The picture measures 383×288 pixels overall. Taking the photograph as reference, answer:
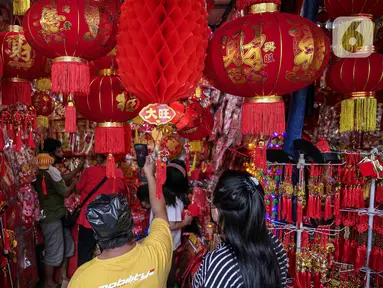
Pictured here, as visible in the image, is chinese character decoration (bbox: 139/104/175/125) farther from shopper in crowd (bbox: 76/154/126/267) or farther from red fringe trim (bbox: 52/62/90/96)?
shopper in crowd (bbox: 76/154/126/267)

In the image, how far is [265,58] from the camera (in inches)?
51.3

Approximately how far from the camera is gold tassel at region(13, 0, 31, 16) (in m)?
2.08

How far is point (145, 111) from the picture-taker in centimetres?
143

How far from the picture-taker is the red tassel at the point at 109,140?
196 centimetres

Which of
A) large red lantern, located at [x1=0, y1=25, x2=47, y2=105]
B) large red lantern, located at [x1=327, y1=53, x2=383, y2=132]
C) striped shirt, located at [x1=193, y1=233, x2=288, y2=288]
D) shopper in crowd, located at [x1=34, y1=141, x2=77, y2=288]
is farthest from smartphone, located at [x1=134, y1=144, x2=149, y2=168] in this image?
shopper in crowd, located at [x1=34, y1=141, x2=77, y2=288]

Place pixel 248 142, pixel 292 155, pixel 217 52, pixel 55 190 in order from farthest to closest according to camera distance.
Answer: pixel 55 190 → pixel 248 142 → pixel 292 155 → pixel 217 52

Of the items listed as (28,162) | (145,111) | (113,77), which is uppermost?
(113,77)

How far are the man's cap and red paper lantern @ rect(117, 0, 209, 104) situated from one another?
443mm

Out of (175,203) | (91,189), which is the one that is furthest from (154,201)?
(91,189)

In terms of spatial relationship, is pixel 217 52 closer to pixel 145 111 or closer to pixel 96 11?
pixel 145 111

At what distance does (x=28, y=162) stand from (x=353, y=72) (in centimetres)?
309

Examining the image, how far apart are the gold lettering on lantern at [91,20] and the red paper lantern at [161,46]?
0.22 meters

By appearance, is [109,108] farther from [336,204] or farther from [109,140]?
[336,204]

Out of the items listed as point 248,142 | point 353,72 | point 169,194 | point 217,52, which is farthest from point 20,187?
point 353,72
